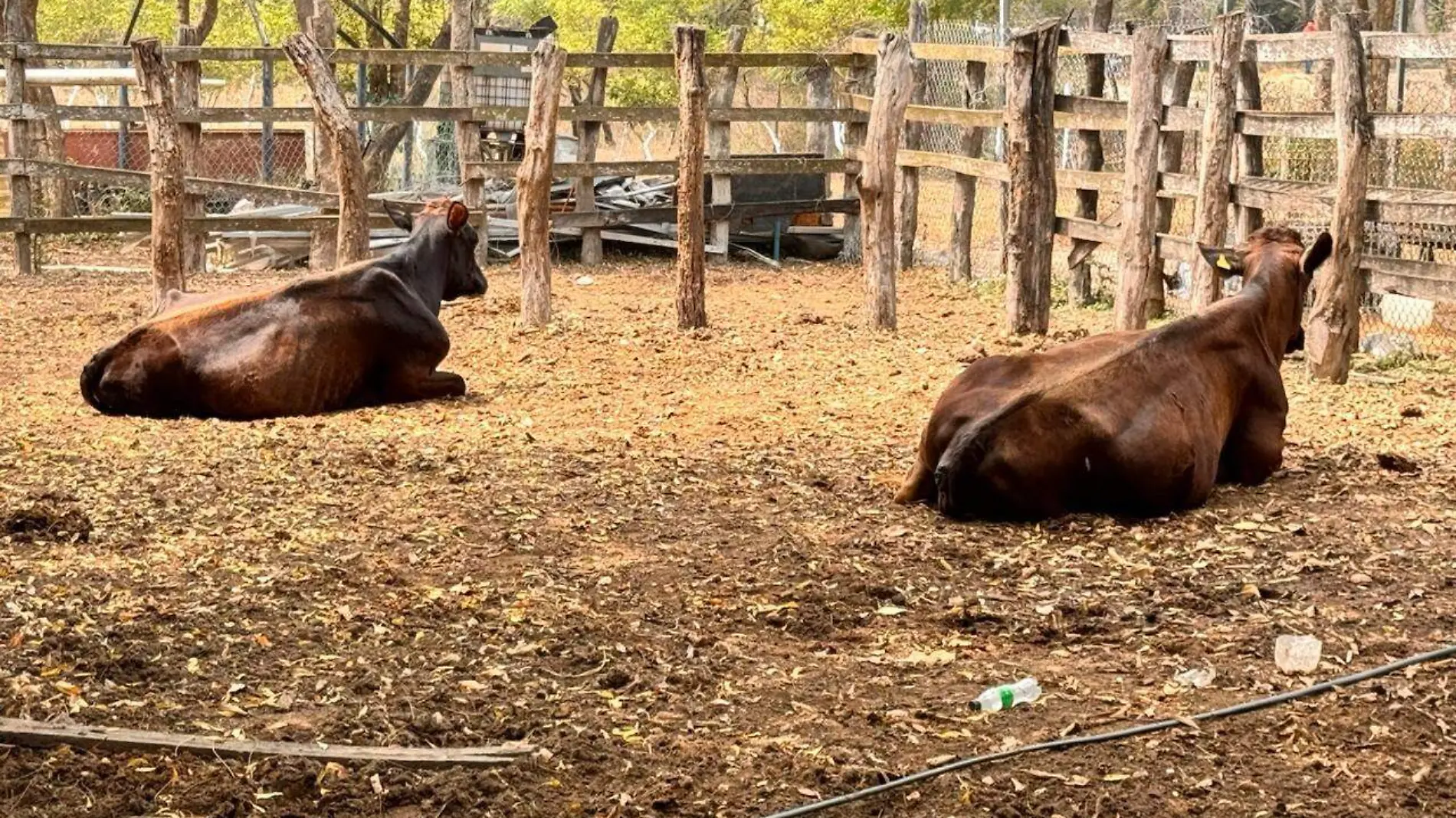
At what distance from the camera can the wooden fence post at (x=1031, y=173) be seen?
12.9 meters

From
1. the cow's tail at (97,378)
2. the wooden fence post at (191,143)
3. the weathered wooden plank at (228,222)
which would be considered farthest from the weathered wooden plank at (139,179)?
the cow's tail at (97,378)

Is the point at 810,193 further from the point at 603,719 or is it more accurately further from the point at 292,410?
the point at 603,719

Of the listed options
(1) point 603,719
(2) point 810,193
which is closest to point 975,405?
(1) point 603,719

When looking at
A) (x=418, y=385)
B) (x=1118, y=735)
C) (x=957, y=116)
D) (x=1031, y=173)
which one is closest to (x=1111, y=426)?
(x=1118, y=735)

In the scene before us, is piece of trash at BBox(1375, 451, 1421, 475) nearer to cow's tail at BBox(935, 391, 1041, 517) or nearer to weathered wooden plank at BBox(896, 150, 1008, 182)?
cow's tail at BBox(935, 391, 1041, 517)

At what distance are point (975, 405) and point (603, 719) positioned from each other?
2.89m

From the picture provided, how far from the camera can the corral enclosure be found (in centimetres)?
477

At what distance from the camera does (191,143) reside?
17719 mm

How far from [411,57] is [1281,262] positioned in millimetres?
10874

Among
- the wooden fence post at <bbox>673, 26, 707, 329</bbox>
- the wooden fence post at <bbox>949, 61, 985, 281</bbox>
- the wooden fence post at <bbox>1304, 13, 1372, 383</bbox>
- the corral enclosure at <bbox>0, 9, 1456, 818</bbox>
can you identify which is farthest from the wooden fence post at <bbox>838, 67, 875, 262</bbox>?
the corral enclosure at <bbox>0, 9, 1456, 818</bbox>

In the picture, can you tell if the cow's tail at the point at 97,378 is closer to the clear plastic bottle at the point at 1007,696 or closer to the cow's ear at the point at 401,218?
the cow's ear at the point at 401,218

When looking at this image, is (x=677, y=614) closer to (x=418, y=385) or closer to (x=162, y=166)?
(x=418, y=385)

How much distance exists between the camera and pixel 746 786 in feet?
15.6

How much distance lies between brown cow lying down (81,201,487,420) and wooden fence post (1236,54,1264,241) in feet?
18.5
